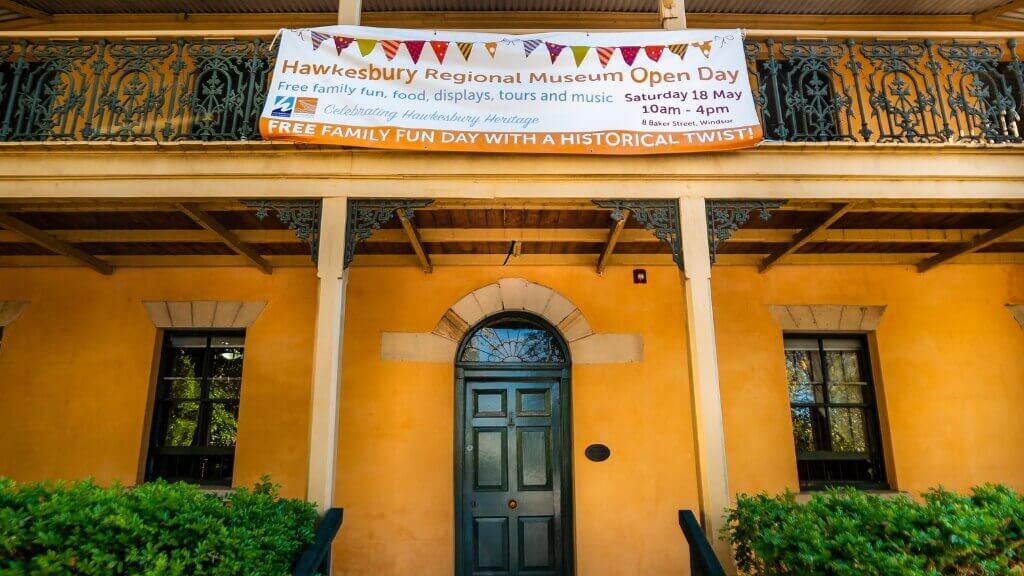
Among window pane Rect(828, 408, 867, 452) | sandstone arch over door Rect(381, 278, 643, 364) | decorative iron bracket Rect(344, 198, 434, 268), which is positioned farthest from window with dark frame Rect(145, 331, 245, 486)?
window pane Rect(828, 408, 867, 452)

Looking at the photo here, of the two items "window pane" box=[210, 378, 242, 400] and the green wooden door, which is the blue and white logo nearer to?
the green wooden door

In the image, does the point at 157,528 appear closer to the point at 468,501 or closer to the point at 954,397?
the point at 468,501

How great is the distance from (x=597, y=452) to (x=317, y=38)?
4654 mm

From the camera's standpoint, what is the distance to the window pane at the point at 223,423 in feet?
20.0

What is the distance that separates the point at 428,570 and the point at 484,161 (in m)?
4.04

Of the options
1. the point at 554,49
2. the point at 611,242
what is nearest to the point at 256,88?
the point at 554,49

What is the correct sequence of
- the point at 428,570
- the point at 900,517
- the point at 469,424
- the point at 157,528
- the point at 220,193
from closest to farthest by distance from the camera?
the point at 157,528
the point at 900,517
the point at 220,193
the point at 428,570
the point at 469,424

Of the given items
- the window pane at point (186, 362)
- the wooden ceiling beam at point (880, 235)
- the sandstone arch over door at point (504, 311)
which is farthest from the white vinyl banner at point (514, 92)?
the window pane at point (186, 362)

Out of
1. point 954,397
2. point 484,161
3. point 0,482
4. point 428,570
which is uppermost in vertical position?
point 484,161

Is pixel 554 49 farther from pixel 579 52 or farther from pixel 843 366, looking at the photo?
pixel 843 366

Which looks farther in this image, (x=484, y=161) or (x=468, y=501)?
(x=468, y=501)

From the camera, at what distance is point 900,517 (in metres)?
3.04

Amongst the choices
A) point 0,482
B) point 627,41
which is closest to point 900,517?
point 627,41

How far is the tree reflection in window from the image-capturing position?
621 centimetres
